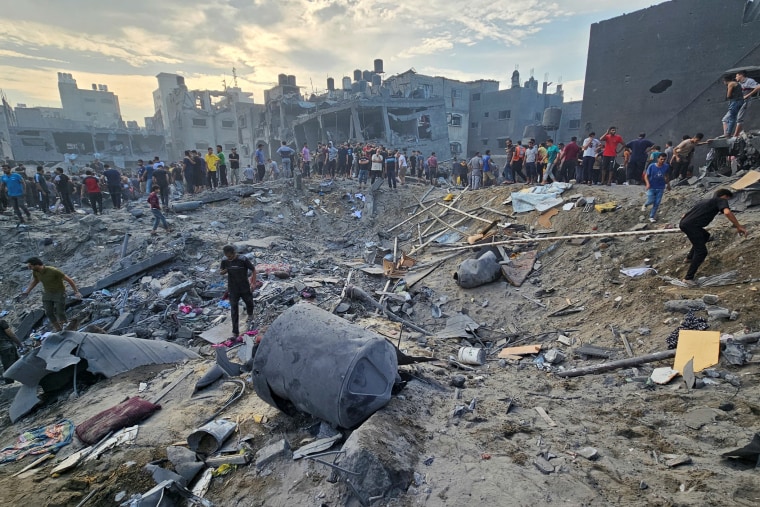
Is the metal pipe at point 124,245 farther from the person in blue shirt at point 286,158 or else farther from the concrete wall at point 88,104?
the concrete wall at point 88,104

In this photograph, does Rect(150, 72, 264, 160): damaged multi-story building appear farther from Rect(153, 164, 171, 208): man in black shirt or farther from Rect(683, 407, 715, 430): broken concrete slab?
Rect(683, 407, 715, 430): broken concrete slab

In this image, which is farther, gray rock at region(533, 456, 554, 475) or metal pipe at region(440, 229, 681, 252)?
metal pipe at region(440, 229, 681, 252)

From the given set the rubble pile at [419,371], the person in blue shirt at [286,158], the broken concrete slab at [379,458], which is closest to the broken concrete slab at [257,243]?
the rubble pile at [419,371]

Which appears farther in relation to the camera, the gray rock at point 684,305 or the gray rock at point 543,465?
the gray rock at point 684,305

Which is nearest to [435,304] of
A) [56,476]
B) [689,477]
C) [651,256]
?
[651,256]

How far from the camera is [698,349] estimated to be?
4246 millimetres

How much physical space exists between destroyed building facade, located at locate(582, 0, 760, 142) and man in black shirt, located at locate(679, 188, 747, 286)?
11.3 meters

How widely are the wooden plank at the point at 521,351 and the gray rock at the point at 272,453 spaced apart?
147 inches

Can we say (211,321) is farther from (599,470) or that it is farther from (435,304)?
(599,470)

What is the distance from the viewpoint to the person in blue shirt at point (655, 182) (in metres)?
7.28

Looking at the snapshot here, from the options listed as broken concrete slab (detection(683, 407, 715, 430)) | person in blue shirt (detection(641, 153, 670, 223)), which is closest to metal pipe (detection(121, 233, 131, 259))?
broken concrete slab (detection(683, 407, 715, 430))

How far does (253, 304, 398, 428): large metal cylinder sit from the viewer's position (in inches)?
116

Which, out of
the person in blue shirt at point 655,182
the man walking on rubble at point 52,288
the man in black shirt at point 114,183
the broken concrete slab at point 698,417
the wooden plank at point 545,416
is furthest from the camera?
the man in black shirt at point 114,183

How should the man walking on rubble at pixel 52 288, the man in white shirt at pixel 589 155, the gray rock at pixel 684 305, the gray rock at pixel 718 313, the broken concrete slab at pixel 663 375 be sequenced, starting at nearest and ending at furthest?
the broken concrete slab at pixel 663 375 → the gray rock at pixel 718 313 → the gray rock at pixel 684 305 → the man walking on rubble at pixel 52 288 → the man in white shirt at pixel 589 155
